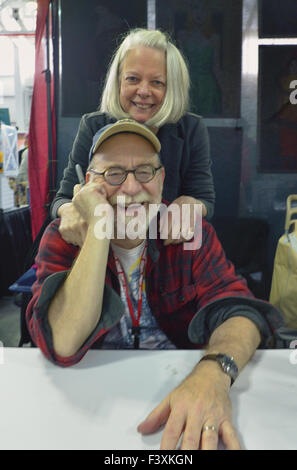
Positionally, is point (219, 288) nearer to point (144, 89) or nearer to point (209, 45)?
point (144, 89)

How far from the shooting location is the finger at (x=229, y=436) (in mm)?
437

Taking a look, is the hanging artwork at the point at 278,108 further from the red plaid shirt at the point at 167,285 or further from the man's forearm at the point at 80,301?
the man's forearm at the point at 80,301

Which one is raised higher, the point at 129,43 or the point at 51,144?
the point at 129,43

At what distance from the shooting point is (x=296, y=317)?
115cm

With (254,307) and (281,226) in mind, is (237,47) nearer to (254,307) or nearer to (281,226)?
(281,226)

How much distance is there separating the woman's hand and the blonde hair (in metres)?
0.20

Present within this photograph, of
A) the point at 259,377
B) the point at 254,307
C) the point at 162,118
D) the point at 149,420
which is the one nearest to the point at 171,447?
the point at 149,420

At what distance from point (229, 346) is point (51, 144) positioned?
2.37 feet

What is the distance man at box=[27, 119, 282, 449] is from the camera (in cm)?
63

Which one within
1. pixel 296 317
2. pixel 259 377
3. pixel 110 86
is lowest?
pixel 296 317

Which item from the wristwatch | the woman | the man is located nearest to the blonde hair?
the woman

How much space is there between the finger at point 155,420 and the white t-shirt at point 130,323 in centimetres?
32

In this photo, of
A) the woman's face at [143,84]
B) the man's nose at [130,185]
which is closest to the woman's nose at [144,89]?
the woman's face at [143,84]

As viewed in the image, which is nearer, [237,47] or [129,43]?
[129,43]
